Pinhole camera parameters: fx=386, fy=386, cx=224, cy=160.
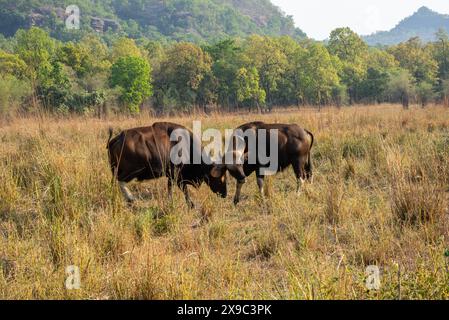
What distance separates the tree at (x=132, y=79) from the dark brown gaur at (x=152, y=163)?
46050 mm

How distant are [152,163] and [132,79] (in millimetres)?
48398

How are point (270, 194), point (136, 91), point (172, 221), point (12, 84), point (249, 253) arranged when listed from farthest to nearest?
point (136, 91), point (12, 84), point (270, 194), point (172, 221), point (249, 253)

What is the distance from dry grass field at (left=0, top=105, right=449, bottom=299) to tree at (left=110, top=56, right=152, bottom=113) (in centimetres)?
4528

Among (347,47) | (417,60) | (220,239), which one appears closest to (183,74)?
(347,47)

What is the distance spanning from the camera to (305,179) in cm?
751

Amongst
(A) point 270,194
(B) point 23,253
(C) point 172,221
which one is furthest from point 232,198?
(B) point 23,253

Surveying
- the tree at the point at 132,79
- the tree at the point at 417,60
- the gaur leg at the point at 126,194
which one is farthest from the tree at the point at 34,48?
the tree at the point at 417,60

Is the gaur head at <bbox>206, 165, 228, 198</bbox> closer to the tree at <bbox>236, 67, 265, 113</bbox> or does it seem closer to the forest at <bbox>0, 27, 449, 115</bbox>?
the forest at <bbox>0, 27, 449, 115</bbox>

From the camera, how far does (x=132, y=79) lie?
172 feet

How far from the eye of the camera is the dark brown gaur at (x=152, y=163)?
632 cm

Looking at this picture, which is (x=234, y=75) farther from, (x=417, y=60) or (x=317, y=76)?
(x=417, y=60)
